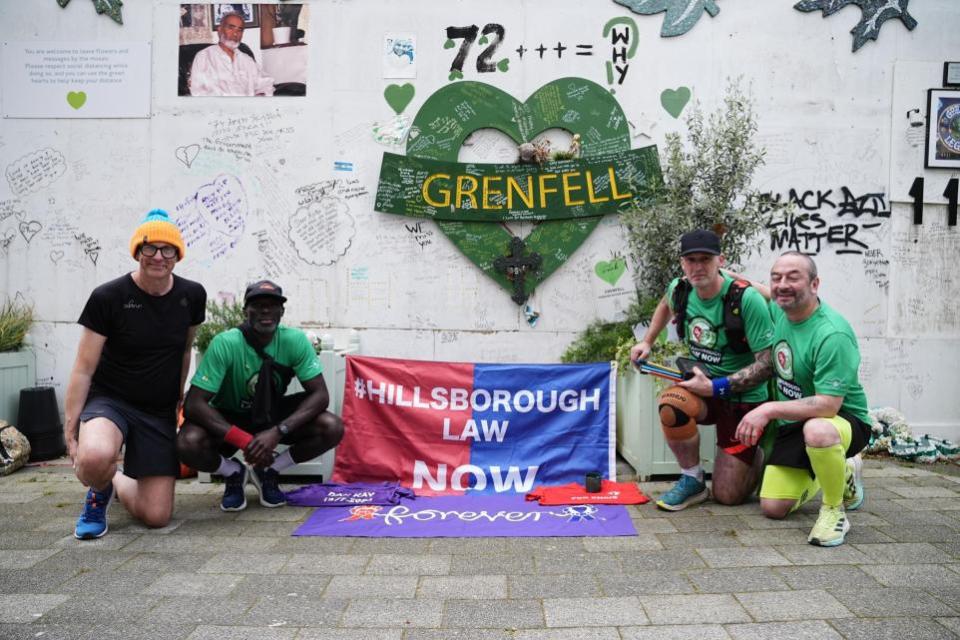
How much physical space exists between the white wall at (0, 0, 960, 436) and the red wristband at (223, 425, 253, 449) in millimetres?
2482

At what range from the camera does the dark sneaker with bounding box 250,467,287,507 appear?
493cm

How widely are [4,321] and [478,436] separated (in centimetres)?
459

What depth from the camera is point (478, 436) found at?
5.53 m

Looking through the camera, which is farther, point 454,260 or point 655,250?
point 454,260

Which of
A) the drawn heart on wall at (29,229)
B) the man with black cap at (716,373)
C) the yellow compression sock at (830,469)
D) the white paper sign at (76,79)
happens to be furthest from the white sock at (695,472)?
the drawn heart on wall at (29,229)

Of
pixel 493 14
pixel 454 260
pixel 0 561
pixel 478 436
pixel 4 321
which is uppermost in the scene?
pixel 493 14

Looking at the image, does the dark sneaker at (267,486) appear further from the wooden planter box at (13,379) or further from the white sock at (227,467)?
the wooden planter box at (13,379)

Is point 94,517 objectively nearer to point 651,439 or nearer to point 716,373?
point 651,439

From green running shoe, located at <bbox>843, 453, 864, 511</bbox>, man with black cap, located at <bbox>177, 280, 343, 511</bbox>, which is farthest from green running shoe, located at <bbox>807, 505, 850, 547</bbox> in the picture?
man with black cap, located at <bbox>177, 280, 343, 511</bbox>

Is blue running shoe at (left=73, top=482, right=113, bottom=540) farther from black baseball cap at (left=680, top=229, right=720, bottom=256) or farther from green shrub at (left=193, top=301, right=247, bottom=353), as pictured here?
black baseball cap at (left=680, top=229, right=720, bottom=256)

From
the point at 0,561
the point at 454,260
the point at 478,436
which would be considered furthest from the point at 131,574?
the point at 454,260

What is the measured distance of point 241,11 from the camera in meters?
6.95

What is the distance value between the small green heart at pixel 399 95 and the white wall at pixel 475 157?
6 centimetres

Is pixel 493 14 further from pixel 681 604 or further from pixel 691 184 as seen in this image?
pixel 681 604
